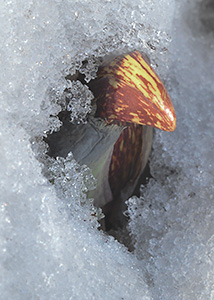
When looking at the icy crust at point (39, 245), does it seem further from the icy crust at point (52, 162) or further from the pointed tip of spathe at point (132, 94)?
the pointed tip of spathe at point (132, 94)

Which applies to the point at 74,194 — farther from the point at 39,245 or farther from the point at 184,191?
the point at 184,191

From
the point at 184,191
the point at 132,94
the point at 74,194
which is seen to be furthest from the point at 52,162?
the point at 184,191

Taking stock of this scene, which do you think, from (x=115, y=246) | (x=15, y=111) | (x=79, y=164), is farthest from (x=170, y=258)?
(x=15, y=111)

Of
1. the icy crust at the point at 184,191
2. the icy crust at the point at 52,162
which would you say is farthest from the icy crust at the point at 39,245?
the icy crust at the point at 184,191

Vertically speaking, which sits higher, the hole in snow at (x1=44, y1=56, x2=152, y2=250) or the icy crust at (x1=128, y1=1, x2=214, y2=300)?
the hole in snow at (x1=44, y1=56, x2=152, y2=250)

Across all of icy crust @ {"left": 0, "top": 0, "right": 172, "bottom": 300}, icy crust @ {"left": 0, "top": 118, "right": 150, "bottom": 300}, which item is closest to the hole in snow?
icy crust @ {"left": 0, "top": 0, "right": 172, "bottom": 300}

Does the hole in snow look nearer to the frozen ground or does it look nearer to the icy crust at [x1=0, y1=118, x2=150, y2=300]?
the frozen ground

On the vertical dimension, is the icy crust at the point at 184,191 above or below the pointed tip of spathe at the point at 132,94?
below

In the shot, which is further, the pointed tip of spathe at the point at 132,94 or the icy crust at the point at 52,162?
the pointed tip of spathe at the point at 132,94

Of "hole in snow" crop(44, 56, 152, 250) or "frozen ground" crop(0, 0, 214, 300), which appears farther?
"hole in snow" crop(44, 56, 152, 250)
